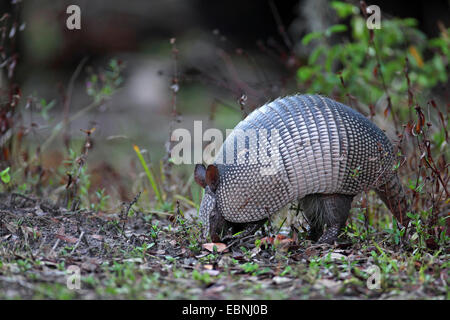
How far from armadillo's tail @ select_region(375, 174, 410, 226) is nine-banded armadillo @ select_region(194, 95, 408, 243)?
116mm

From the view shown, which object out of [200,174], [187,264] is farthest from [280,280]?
[200,174]

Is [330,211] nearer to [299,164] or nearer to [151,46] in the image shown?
[299,164]

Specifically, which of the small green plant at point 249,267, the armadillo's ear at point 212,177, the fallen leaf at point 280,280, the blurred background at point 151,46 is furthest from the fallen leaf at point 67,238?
the blurred background at point 151,46

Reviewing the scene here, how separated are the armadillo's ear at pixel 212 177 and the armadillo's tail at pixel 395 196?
5.33 ft

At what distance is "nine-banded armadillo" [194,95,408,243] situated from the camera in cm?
501

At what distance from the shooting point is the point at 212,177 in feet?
16.5

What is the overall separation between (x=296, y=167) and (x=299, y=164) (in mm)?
41

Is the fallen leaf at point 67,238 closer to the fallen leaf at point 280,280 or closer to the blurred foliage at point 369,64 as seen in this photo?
the fallen leaf at point 280,280

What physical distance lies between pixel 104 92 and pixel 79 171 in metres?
1.40

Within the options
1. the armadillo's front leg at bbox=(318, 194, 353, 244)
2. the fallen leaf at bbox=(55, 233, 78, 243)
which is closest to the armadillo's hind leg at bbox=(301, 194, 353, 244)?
the armadillo's front leg at bbox=(318, 194, 353, 244)

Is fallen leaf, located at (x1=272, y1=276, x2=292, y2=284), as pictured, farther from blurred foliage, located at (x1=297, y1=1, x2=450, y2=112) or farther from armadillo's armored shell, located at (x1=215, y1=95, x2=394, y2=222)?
blurred foliage, located at (x1=297, y1=1, x2=450, y2=112)

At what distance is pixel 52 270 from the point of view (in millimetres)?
4117
